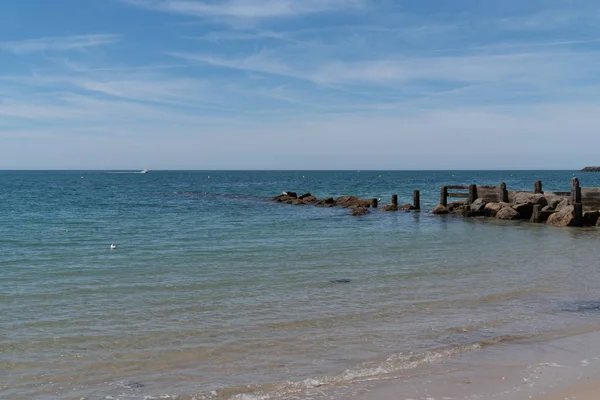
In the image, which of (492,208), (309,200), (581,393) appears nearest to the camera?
(581,393)

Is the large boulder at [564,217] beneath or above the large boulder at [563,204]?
beneath

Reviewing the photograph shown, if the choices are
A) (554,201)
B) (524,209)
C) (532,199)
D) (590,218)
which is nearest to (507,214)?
(524,209)

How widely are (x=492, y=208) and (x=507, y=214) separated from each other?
1577 mm

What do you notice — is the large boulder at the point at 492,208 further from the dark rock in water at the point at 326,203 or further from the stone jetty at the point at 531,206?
the dark rock in water at the point at 326,203

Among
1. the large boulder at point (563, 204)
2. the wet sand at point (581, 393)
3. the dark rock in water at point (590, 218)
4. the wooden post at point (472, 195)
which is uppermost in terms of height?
the wooden post at point (472, 195)

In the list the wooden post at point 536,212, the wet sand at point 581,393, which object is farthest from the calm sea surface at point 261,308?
the wooden post at point 536,212

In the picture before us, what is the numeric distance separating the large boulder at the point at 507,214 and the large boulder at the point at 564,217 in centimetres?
193

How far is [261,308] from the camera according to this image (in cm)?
1043

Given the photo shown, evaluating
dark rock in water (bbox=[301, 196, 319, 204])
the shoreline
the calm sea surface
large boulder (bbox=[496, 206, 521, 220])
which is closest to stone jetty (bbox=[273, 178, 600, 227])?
large boulder (bbox=[496, 206, 521, 220])

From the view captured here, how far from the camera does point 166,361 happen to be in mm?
7645

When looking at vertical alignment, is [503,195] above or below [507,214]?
above

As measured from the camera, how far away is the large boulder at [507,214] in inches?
1142

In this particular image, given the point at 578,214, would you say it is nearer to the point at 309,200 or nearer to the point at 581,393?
the point at 309,200

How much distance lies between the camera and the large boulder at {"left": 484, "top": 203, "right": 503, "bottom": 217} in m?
30.7
